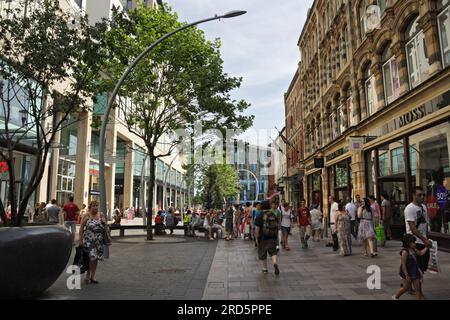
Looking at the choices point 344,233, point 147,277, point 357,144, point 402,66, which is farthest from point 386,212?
point 147,277

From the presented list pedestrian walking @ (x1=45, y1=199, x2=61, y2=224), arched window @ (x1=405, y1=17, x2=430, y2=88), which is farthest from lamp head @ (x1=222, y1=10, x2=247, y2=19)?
pedestrian walking @ (x1=45, y1=199, x2=61, y2=224)

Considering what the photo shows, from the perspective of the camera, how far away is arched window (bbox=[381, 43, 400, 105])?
1462 cm

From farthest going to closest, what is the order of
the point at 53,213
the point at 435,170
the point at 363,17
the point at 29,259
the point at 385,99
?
the point at 363,17 < the point at 385,99 < the point at 53,213 < the point at 435,170 < the point at 29,259

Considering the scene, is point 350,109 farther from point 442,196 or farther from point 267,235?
point 267,235

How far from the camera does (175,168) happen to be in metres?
67.6

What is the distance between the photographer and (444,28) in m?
11.2

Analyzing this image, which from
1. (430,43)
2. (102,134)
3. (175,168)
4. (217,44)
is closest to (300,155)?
(217,44)

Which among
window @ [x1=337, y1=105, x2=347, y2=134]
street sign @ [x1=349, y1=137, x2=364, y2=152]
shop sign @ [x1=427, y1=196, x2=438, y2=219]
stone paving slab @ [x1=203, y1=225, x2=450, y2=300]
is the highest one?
window @ [x1=337, y1=105, x2=347, y2=134]

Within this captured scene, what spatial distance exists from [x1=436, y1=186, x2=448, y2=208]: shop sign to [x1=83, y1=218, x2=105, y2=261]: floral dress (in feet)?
32.3

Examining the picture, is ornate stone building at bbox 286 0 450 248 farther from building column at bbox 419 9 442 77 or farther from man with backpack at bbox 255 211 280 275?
man with backpack at bbox 255 211 280 275

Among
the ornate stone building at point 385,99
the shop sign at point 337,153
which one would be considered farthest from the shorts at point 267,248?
the shop sign at point 337,153

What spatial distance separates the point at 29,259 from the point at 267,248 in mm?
4755

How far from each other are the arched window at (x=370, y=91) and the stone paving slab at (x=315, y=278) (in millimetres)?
8126
